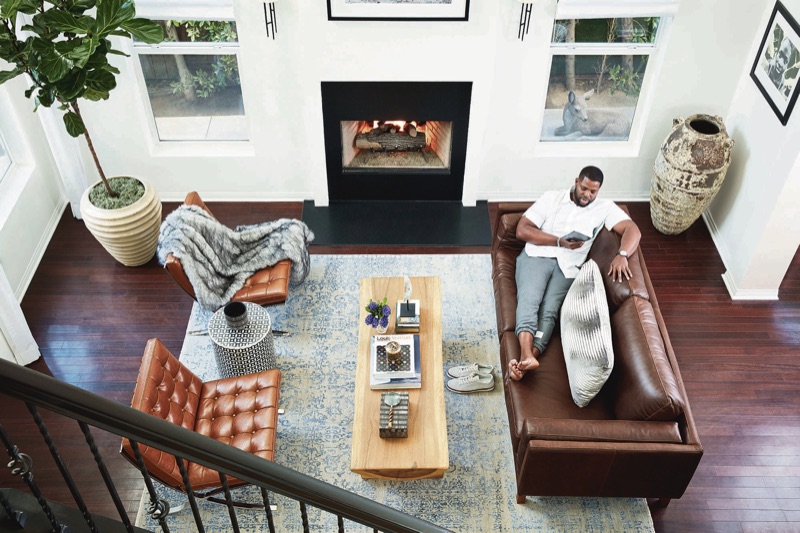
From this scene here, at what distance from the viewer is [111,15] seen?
441 centimetres

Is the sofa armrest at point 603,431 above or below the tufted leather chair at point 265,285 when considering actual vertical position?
above

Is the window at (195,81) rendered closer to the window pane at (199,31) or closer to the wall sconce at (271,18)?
the window pane at (199,31)

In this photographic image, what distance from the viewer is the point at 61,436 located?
4363 millimetres

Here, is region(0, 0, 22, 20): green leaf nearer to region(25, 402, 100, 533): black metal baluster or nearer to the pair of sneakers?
region(25, 402, 100, 533): black metal baluster

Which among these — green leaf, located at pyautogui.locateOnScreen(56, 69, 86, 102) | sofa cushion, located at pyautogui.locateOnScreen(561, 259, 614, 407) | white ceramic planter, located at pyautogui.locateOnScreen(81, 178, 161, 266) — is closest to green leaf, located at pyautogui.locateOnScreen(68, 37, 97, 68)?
green leaf, located at pyautogui.locateOnScreen(56, 69, 86, 102)

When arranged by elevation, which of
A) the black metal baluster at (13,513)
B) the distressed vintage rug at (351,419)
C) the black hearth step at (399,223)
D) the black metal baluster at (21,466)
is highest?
the black metal baluster at (21,466)

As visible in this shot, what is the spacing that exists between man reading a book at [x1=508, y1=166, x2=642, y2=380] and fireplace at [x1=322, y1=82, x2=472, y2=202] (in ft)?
4.22

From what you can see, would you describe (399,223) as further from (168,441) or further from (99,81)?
(168,441)

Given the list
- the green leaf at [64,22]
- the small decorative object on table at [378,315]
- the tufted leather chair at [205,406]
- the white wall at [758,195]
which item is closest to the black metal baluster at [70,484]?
the tufted leather chair at [205,406]

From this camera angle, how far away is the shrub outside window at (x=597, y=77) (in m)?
5.39

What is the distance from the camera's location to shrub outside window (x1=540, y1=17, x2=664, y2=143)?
5.39 metres

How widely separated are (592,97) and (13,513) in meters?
5.12

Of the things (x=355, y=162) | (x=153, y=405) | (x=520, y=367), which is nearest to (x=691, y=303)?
(x=520, y=367)

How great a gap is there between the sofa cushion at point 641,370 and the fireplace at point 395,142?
226 cm
